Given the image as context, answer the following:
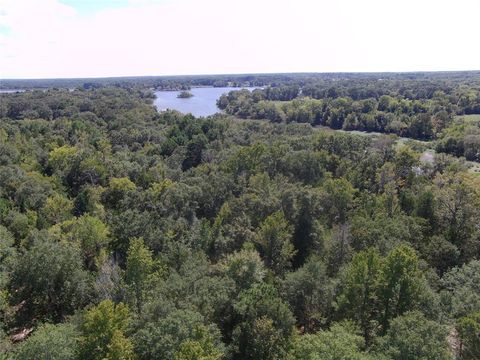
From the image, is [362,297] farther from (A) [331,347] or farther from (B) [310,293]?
(A) [331,347]

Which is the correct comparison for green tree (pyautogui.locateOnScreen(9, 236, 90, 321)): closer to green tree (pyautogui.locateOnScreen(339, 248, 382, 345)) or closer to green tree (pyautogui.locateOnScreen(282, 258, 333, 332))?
green tree (pyautogui.locateOnScreen(282, 258, 333, 332))

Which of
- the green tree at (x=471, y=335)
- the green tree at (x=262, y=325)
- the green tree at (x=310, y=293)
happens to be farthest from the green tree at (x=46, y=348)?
the green tree at (x=471, y=335)

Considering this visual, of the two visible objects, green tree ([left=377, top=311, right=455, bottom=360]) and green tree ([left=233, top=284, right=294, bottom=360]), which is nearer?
green tree ([left=377, top=311, right=455, bottom=360])

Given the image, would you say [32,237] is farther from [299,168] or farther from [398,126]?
[398,126]

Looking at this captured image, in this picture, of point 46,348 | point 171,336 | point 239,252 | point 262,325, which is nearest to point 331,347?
point 262,325

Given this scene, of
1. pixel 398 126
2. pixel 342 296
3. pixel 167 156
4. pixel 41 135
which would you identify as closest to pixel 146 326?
pixel 342 296

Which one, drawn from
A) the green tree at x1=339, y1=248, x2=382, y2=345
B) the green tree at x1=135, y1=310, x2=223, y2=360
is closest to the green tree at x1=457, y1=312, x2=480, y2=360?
the green tree at x1=339, y1=248, x2=382, y2=345

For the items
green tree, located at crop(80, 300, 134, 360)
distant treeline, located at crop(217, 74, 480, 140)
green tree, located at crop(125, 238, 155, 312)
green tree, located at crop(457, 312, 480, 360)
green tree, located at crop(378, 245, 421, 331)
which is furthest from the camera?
distant treeline, located at crop(217, 74, 480, 140)

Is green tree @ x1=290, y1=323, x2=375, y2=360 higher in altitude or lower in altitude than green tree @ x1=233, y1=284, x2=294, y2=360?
higher
